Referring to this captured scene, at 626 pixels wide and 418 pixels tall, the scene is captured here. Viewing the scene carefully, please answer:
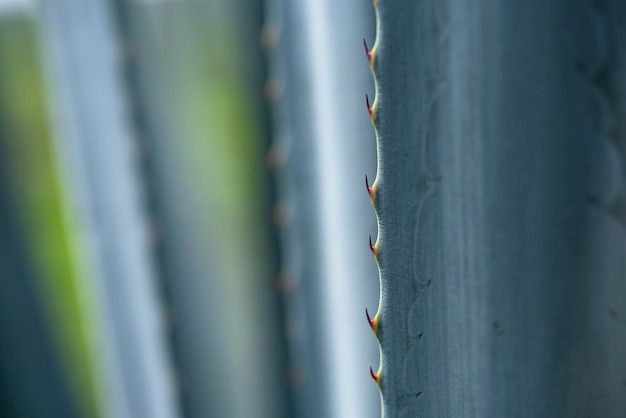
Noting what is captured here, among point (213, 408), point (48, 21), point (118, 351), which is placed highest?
point (48, 21)

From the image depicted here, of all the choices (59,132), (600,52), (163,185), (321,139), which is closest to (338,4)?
(321,139)

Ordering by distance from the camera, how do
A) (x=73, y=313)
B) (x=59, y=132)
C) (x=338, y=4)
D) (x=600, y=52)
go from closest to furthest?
(x=600, y=52)
(x=338, y=4)
(x=59, y=132)
(x=73, y=313)

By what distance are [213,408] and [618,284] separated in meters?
0.70

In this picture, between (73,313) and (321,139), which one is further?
(73,313)

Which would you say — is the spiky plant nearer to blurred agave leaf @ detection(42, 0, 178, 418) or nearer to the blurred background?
the blurred background

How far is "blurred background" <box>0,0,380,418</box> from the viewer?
2.24ft

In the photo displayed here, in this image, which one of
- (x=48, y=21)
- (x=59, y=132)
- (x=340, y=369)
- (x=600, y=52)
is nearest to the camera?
(x=600, y=52)

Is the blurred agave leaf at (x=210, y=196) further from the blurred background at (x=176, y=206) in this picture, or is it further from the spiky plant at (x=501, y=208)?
the spiky plant at (x=501, y=208)

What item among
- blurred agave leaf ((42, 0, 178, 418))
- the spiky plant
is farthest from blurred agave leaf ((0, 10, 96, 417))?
the spiky plant

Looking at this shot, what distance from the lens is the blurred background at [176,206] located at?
68 centimetres

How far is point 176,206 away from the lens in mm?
848

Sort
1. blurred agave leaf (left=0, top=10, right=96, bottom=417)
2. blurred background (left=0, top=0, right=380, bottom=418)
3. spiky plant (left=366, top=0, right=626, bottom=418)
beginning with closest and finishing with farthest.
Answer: spiky plant (left=366, top=0, right=626, bottom=418), blurred background (left=0, top=0, right=380, bottom=418), blurred agave leaf (left=0, top=10, right=96, bottom=417)

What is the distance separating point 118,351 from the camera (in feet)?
2.78

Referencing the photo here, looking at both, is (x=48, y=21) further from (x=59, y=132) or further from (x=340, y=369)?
(x=340, y=369)
